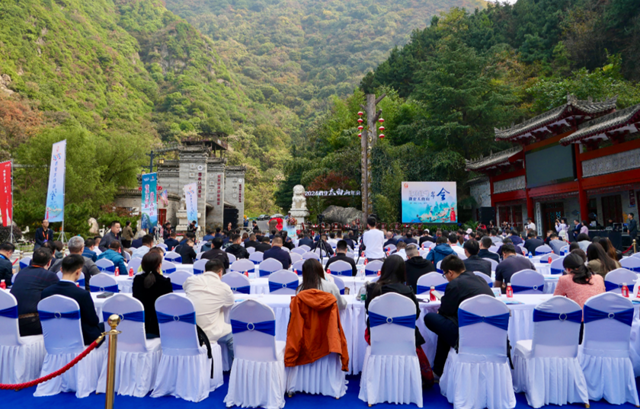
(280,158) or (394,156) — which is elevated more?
(280,158)

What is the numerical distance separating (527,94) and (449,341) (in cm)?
2780

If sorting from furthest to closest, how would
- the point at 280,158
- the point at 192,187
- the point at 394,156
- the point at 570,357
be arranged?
the point at 280,158 → the point at 394,156 → the point at 192,187 → the point at 570,357

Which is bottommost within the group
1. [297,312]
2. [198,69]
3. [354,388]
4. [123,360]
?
[354,388]

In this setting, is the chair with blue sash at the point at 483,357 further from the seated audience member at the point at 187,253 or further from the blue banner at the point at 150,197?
the blue banner at the point at 150,197

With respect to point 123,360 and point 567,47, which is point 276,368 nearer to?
point 123,360

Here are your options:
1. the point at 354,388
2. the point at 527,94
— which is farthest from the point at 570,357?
the point at 527,94

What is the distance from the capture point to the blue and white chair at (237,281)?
4.80m

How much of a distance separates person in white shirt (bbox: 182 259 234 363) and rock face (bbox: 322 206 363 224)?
63.1 feet

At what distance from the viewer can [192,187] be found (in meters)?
17.5

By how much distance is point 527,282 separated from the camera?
15.3ft

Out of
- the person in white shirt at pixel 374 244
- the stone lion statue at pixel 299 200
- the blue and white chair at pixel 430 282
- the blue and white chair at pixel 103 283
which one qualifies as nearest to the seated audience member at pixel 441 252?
the person in white shirt at pixel 374 244

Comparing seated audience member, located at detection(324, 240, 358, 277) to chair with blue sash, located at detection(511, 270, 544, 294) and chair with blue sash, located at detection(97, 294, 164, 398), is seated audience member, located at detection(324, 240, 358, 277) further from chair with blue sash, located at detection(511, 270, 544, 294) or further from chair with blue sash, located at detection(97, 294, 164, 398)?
chair with blue sash, located at detection(97, 294, 164, 398)

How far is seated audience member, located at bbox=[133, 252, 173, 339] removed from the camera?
138 inches

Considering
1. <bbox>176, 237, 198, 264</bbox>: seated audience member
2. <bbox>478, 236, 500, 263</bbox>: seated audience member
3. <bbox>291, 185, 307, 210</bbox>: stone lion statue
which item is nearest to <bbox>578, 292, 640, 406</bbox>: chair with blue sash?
<bbox>478, 236, 500, 263</bbox>: seated audience member
